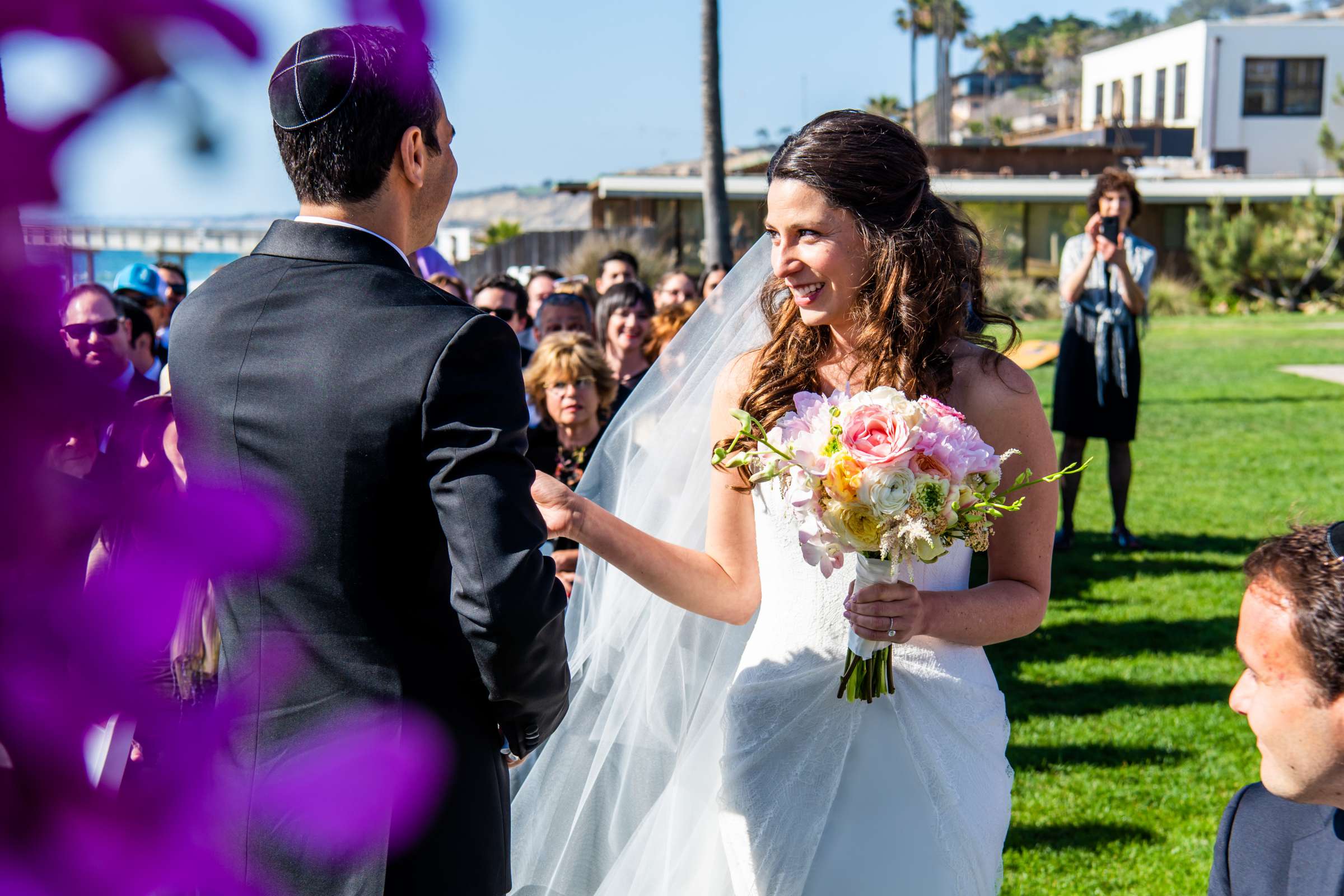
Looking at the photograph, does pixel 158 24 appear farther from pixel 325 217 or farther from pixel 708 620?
pixel 708 620

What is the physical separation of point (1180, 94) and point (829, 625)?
191 feet

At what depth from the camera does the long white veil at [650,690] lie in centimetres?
297

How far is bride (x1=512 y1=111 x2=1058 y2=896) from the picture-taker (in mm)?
2674

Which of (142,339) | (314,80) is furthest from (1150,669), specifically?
(314,80)

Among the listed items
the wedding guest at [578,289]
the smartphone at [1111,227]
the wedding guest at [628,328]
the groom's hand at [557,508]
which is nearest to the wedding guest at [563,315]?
the wedding guest at [578,289]

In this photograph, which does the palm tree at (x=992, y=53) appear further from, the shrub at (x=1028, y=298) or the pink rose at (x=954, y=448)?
the pink rose at (x=954, y=448)

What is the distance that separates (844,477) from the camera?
7.78 ft

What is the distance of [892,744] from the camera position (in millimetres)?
2705

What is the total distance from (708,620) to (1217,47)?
55356 mm

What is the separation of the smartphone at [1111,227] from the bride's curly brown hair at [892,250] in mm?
5973

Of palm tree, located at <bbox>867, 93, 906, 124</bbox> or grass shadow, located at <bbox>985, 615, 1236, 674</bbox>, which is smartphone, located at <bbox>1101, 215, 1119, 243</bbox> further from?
palm tree, located at <bbox>867, 93, 906, 124</bbox>

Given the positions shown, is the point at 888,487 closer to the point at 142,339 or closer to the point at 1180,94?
the point at 142,339

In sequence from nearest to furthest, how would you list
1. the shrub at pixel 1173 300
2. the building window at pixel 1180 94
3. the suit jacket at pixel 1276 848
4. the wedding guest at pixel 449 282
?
the suit jacket at pixel 1276 848 → the wedding guest at pixel 449 282 → the shrub at pixel 1173 300 → the building window at pixel 1180 94

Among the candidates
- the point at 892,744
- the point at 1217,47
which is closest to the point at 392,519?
the point at 892,744
